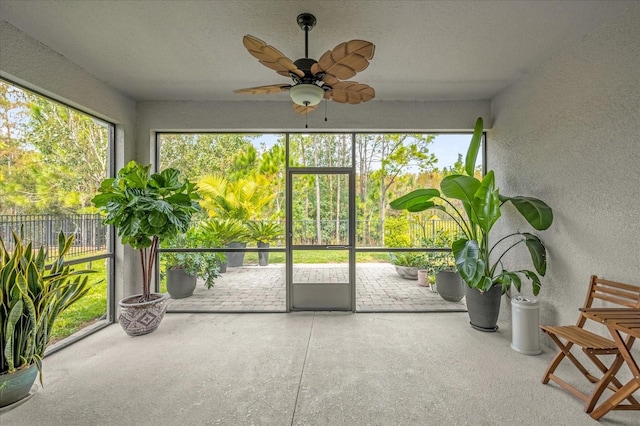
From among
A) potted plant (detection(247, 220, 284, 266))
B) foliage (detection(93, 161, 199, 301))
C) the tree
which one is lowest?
potted plant (detection(247, 220, 284, 266))

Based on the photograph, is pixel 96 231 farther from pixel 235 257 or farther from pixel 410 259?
pixel 410 259

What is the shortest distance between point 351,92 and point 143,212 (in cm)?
244

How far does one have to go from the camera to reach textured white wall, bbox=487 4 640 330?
2143 millimetres

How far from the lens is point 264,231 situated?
402 centimetres

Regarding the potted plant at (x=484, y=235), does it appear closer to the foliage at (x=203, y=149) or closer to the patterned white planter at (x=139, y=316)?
the foliage at (x=203, y=149)

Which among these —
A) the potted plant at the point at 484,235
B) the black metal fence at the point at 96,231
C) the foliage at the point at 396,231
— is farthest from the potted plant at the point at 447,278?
the potted plant at the point at 484,235

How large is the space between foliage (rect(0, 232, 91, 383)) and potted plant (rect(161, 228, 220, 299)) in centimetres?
172

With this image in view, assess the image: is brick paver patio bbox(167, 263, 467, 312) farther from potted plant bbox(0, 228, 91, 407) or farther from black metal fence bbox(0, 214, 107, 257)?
potted plant bbox(0, 228, 91, 407)

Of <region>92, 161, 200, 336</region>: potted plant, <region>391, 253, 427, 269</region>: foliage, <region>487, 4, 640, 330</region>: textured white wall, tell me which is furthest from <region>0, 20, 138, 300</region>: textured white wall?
<region>487, 4, 640, 330</region>: textured white wall

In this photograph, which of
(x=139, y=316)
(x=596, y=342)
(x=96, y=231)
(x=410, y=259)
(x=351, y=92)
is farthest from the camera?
(x=410, y=259)

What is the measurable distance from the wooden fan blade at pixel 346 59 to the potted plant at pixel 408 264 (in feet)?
10.1

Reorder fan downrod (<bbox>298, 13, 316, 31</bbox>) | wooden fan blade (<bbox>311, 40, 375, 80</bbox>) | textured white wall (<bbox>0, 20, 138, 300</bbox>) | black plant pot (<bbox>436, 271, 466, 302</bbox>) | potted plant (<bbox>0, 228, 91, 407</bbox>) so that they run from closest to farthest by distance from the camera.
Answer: wooden fan blade (<bbox>311, 40, 375, 80</bbox>) → potted plant (<bbox>0, 228, 91, 407</bbox>) → fan downrod (<bbox>298, 13, 316, 31</bbox>) → textured white wall (<bbox>0, 20, 138, 300</bbox>) → black plant pot (<bbox>436, 271, 466, 302</bbox>)

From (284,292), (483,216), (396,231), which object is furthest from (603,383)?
(284,292)

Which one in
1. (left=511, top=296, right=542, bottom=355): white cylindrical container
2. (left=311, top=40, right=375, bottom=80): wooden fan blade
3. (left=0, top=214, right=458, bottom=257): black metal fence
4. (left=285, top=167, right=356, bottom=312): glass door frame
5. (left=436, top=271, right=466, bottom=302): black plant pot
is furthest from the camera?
(left=436, top=271, right=466, bottom=302): black plant pot
